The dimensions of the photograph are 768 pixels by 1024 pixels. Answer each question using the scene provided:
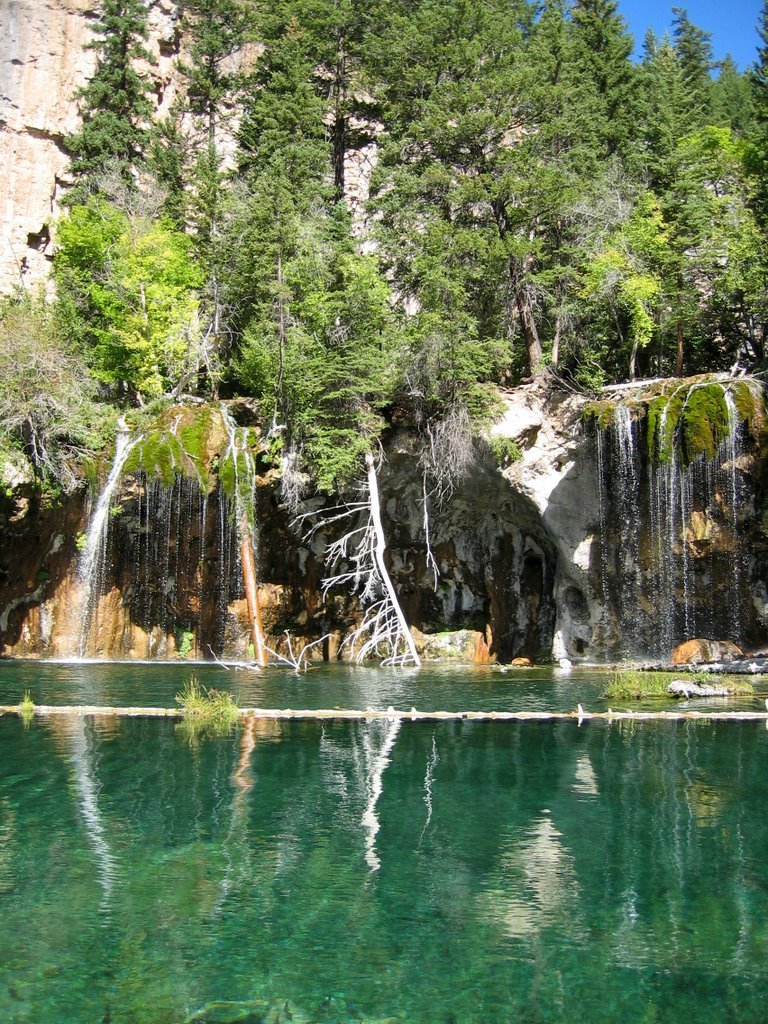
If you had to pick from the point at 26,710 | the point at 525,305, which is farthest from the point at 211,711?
the point at 525,305

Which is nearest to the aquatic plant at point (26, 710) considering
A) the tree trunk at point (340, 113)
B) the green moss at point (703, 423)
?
the green moss at point (703, 423)

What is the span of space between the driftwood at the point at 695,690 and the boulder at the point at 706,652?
4700 mm

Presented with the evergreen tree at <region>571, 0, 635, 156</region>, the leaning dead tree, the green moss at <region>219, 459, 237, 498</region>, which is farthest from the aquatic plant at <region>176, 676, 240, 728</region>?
the evergreen tree at <region>571, 0, 635, 156</region>

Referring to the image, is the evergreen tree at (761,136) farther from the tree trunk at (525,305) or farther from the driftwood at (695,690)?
the driftwood at (695,690)

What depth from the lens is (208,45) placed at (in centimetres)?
4503

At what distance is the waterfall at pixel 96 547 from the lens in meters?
27.5

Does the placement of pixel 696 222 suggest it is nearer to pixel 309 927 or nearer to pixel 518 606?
pixel 518 606

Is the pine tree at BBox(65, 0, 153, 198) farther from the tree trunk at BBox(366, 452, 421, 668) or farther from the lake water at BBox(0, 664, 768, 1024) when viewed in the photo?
the lake water at BBox(0, 664, 768, 1024)

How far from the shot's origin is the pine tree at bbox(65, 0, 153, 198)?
130 ft

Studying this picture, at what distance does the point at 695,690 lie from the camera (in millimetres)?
16719

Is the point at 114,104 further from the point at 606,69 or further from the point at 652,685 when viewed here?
the point at 652,685

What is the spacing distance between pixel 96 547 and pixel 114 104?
992 inches

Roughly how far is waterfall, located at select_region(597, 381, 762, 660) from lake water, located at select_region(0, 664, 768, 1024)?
11.1 m

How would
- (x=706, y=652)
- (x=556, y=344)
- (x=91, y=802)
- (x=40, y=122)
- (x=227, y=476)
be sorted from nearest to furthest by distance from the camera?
(x=91, y=802) < (x=706, y=652) < (x=227, y=476) < (x=556, y=344) < (x=40, y=122)
